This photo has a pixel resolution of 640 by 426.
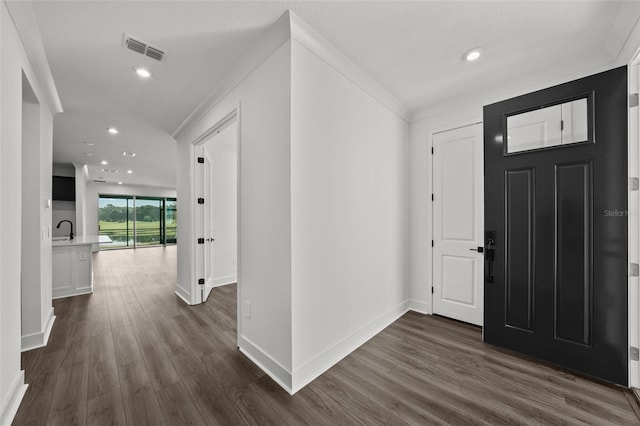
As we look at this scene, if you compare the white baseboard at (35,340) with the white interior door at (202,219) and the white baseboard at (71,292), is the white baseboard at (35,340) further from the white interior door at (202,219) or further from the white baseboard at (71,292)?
the white baseboard at (71,292)

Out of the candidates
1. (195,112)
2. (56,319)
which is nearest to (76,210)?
(56,319)

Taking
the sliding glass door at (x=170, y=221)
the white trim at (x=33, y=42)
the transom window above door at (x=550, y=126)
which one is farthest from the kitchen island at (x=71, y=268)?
the sliding glass door at (x=170, y=221)

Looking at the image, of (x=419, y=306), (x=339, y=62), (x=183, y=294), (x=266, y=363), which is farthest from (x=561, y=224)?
(x=183, y=294)

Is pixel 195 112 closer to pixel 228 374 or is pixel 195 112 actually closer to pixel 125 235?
pixel 228 374

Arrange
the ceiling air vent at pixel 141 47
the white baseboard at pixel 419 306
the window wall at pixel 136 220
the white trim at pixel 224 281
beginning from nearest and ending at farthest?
the ceiling air vent at pixel 141 47 → the white baseboard at pixel 419 306 → the white trim at pixel 224 281 → the window wall at pixel 136 220

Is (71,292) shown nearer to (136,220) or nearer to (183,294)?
(183,294)

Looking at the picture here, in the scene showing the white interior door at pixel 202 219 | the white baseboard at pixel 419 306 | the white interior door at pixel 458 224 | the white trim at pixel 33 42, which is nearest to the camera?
the white trim at pixel 33 42

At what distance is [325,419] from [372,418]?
30cm

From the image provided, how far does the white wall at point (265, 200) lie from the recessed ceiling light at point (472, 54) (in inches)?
62.9

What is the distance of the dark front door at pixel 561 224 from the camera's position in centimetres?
195

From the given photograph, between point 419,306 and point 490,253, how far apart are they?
1.23 meters

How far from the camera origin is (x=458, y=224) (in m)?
3.08

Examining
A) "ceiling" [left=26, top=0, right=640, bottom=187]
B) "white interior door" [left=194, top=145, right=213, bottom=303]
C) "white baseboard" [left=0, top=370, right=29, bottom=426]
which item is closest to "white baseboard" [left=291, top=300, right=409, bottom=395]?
"white baseboard" [left=0, top=370, right=29, bottom=426]

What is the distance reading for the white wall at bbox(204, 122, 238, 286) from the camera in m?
4.62
